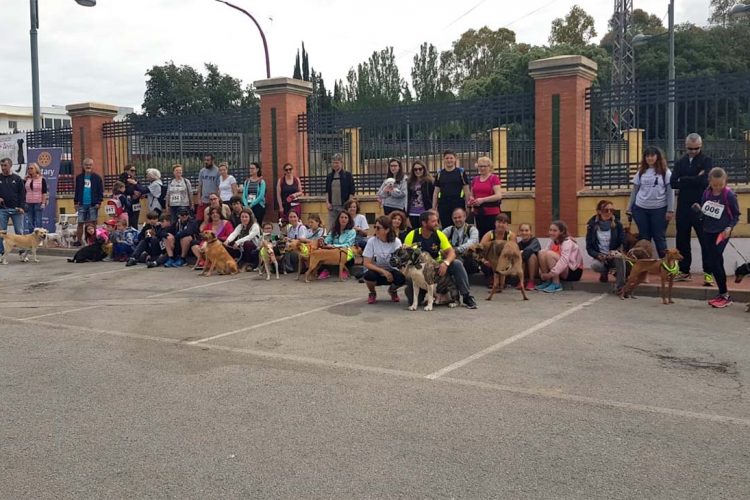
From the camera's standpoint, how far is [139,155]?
18.5m

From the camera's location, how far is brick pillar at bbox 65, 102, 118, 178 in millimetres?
18859

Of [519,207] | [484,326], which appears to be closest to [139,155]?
[519,207]

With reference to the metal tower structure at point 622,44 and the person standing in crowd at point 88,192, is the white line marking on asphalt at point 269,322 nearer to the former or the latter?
the person standing in crowd at point 88,192

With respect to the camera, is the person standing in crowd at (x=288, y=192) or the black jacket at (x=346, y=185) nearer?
the black jacket at (x=346, y=185)

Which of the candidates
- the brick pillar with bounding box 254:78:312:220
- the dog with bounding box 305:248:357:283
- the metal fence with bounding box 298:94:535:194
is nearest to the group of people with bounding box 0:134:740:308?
the dog with bounding box 305:248:357:283

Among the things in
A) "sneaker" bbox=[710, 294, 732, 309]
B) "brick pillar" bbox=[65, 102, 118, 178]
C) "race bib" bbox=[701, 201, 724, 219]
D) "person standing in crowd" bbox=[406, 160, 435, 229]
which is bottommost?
"sneaker" bbox=[710, 294, 732, 309]

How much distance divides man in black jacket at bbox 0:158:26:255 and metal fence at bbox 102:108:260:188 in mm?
3112

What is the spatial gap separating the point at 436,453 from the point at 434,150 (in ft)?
32.9

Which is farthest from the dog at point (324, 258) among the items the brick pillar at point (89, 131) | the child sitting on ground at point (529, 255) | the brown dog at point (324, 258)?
the brick pillar at point (89, 131)

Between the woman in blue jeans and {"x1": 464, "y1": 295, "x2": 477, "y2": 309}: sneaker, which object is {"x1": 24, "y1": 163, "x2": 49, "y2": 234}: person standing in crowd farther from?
the woman in blue jeans

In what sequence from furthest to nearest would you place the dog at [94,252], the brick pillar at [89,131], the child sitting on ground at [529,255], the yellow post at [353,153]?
the brick pillar at [89,131]
the dog at [94,252]
the yellow post at [353,153]
the child sitting on ground at [529,255]

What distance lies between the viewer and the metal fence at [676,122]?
10984mm

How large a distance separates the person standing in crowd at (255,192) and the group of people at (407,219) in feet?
0.09

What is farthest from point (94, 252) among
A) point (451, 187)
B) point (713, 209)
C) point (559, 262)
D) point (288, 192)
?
point (713, 209)
